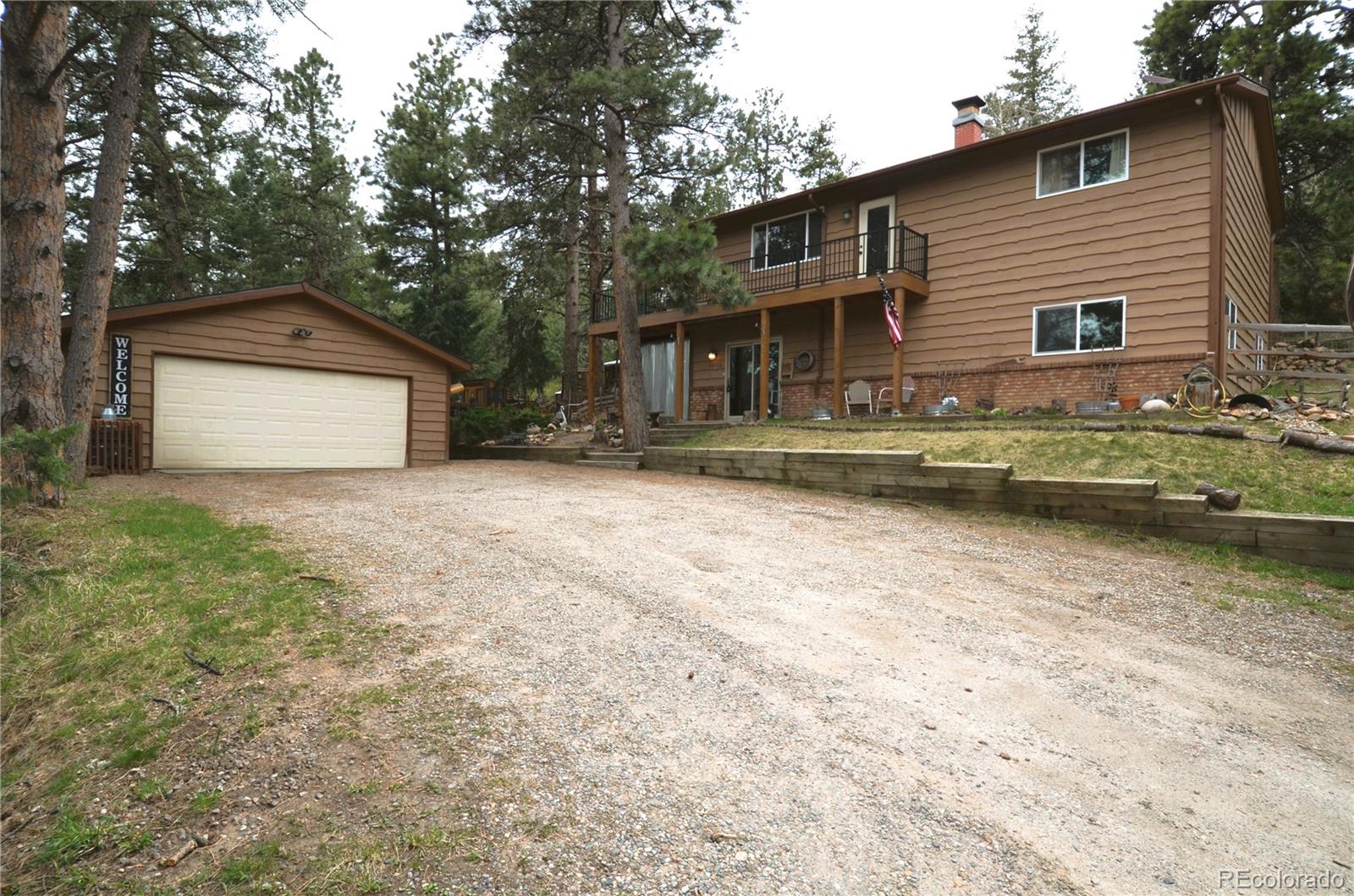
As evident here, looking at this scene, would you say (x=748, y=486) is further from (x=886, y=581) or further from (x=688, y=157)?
(x=688, y=157)

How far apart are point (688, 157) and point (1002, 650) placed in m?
12.5

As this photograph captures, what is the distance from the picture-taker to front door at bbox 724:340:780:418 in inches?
606

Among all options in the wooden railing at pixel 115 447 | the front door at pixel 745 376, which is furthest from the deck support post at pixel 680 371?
the wooden railing at pixel 115 447

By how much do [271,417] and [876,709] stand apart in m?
12.4

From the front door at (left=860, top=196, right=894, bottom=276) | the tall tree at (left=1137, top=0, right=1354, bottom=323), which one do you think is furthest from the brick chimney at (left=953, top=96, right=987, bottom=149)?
the tall tree at (left=1137, top=0, right=1354, bottom=323)

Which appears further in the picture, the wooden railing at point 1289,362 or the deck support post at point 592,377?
the deck support post at point 592,377

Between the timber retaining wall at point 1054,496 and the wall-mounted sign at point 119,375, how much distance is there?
9502mm

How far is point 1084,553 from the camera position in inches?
216

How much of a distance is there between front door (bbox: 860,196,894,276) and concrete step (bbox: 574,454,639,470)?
6505mm

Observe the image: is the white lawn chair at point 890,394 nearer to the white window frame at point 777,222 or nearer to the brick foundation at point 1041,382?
the brick foundation at point 1041,382

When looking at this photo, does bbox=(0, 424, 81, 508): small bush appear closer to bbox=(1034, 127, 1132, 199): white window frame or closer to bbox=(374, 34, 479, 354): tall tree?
bbox=(1034, 127, 1132, 199): white window frame

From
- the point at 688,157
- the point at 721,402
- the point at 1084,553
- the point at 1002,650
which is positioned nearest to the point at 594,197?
the point at 688,157

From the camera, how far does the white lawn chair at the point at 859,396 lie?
513 inches

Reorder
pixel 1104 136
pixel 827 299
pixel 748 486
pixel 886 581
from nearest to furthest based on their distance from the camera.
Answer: pixel 886 581
pixel 748 486
pixel 1104 136
pixel 827 299
